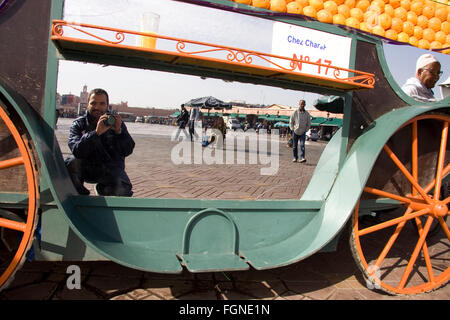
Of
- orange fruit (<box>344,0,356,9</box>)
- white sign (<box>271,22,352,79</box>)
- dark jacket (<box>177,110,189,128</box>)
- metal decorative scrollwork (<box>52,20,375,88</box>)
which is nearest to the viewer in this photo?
metal decorative scrollwork (<box>52,20,375,88</box>)

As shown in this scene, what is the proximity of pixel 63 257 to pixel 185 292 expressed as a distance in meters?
0.77

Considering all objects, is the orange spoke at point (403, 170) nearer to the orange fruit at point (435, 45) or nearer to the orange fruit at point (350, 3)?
the orange fruit at point (435, 45)

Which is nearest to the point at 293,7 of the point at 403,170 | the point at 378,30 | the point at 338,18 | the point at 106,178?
the point at 338,18

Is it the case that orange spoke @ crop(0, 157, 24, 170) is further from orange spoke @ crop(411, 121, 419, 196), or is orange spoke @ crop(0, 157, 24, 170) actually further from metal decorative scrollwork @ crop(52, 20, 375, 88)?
orange spoke @ crop(411, 121, 419, 196)

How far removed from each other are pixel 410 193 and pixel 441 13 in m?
1.27

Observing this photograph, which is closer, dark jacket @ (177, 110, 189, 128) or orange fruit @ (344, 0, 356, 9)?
orange fruit @ (344, 0, 356, 9)

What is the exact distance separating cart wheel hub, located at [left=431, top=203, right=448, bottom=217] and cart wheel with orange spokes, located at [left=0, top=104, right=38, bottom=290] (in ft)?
8.06

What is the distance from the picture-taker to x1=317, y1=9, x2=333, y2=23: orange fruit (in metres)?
2.03

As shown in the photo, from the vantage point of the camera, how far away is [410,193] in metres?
2.43

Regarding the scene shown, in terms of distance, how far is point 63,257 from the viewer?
1.74 meters

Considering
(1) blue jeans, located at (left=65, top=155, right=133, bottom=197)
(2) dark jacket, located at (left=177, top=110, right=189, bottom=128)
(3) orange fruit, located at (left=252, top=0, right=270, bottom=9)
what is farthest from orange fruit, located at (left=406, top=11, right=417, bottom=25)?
(2) dark jacket, located at (left=177, top=110, right=189, bottom=128)

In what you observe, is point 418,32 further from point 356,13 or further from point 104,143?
point 104,143
